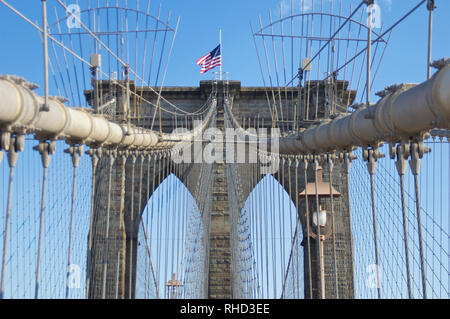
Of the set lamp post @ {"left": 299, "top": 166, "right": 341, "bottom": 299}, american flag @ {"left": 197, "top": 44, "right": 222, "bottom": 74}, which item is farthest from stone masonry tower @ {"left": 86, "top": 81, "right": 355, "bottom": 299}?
lamp post @ {"left": 299, "top": 166, "right": 341, "bottom": 299}

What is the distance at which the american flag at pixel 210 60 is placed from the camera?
19547 millimetres

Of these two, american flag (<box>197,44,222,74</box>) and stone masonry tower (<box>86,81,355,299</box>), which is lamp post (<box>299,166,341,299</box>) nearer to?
stone masonry tower (<box>86,81,355,299</box>)

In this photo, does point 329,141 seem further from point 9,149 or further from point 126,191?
point 126,191

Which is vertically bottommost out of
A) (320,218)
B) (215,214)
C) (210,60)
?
(320,218)

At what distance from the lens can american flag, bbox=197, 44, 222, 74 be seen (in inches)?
770

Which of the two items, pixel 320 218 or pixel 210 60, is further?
pixel 210 60

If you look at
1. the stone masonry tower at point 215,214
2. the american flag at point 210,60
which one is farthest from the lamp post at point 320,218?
the american flag at point 210,60

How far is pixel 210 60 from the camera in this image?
1972 centimetres

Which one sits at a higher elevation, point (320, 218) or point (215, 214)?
point (215, 214)

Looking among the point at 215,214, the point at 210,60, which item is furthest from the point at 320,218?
the point at 210,60

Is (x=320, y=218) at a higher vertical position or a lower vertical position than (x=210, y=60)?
lower

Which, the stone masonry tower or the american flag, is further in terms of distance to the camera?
the american flag

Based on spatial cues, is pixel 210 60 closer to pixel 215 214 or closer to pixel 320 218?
pixel 215 214
